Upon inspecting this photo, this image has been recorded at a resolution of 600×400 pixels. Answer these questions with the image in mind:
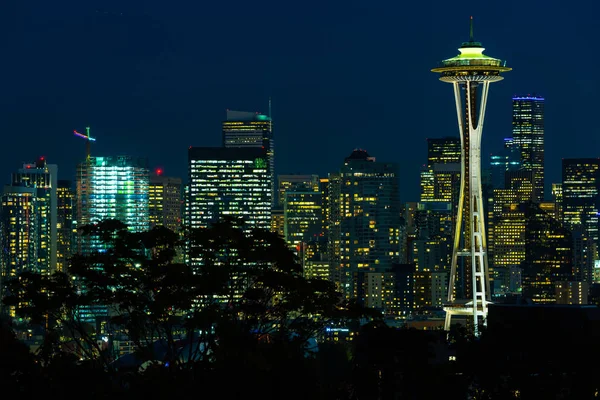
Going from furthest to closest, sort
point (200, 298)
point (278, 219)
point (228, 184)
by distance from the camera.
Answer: point (278, 219)
point (228, 184)
point (200, 298)

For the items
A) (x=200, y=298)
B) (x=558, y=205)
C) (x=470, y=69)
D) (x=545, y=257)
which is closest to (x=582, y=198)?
(x=558, y=205)

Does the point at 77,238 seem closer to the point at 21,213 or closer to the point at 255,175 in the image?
the point at 21,213

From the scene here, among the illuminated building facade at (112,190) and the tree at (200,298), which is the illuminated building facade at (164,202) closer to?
the illuminated building facade at (112,190)

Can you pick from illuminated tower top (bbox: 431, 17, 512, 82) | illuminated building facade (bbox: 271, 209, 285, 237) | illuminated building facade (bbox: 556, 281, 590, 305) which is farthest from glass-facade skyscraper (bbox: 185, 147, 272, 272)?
illuminated tower top (bbox: 431, 17, 512, 82)

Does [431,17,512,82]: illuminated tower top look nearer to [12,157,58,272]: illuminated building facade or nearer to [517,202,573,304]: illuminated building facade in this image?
[517,202,573,304]: illuminated building facade

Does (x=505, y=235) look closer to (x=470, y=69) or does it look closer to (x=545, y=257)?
(x=545, y=257)

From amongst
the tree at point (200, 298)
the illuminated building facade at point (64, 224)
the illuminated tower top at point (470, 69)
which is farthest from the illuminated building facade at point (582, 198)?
the tree at point (200, 298)
